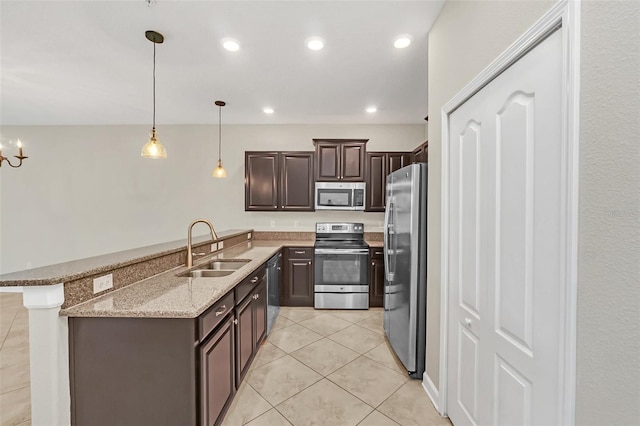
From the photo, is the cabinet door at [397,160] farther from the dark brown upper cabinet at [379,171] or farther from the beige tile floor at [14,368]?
the beige tile floor at [14,368]

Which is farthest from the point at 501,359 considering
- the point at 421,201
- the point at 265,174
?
the point at 265,174

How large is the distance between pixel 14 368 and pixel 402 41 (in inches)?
177

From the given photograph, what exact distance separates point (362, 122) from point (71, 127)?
5.14 m

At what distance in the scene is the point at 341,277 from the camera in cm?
386

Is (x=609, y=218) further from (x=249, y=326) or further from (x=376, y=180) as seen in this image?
(x=376, y=180)

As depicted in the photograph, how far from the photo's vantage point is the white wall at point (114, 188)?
4.69m

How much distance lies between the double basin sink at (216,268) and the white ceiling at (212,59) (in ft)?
6.64

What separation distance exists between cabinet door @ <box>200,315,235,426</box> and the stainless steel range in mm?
2093

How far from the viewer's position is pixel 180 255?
7.78ft

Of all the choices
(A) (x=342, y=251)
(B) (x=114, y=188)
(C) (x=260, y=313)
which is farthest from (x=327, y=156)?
(B) (x=114, y=188)

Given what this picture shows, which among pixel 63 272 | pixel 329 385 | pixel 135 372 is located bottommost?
pixel 329 385

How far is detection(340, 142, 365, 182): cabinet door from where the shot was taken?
4.17m

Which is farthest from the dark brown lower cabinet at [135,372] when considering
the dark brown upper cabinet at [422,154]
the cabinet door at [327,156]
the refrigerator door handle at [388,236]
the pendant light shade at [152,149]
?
the cabinet door at [327,156]

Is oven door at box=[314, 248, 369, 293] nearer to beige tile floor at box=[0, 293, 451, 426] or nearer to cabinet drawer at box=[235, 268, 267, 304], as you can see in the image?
beige tile floor at box=[0, 293, 451, 426]
